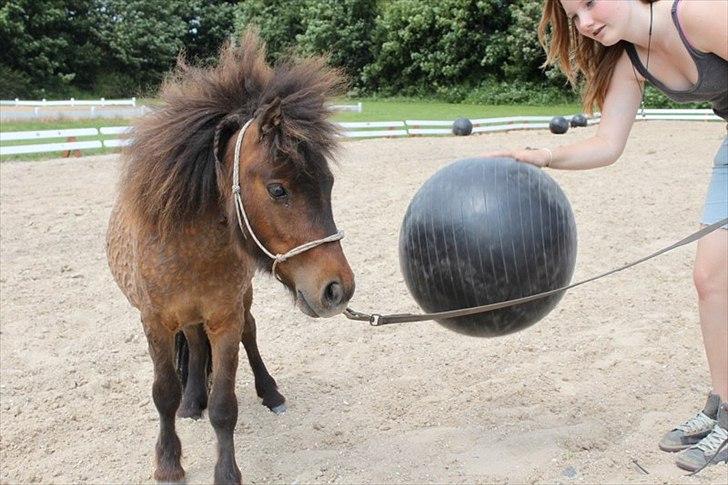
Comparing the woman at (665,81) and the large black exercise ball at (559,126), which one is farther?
the large black exercise ball at (559,126)

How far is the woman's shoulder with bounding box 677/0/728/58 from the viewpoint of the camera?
2621mm

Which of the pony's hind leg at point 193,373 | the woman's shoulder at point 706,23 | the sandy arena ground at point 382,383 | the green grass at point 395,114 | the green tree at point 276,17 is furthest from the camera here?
the green tree at point 276,17

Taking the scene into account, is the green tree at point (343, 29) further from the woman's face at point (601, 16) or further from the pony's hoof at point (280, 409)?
the woman's face at point (601, 16)

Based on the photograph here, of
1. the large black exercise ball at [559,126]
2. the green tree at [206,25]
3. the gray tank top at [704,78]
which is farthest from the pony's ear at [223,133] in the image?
the green tree at [206,25]

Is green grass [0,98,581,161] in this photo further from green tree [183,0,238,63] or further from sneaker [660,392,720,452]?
green tree [183,0,238,63]

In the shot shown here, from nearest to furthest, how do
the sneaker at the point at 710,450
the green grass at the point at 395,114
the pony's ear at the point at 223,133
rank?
the pony's ear at the point at 223,133, the sneaker at the point at 710,450, the green grass at the point at 395,114

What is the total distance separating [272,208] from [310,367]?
2257 mm

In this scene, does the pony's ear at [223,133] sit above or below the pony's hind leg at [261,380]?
above

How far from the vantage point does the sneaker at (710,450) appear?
3.15 metres

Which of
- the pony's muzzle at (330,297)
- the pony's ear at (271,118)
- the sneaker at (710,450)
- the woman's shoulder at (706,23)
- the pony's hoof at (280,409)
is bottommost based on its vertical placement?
the pony's hoof at (280,409)

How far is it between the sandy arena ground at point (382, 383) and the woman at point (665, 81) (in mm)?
381

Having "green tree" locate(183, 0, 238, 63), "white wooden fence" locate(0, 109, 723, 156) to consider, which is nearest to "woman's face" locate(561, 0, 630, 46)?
"white wooden fence" locate(0, 109, 723, 156)

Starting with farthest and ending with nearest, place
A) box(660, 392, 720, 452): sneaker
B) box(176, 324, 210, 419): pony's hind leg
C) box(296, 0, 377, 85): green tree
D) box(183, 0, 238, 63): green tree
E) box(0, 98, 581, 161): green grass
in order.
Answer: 1. box(183, 0, 238, 63): green tree
2. box(296, 0, 377, 85): green tree
3. box(0, 98, 581, 161): green grass
4. box(176, 324, 210, 419): pony's hind leg
5. box(660, 392, 720, 452): sneaker

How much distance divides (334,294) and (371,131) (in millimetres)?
15505
